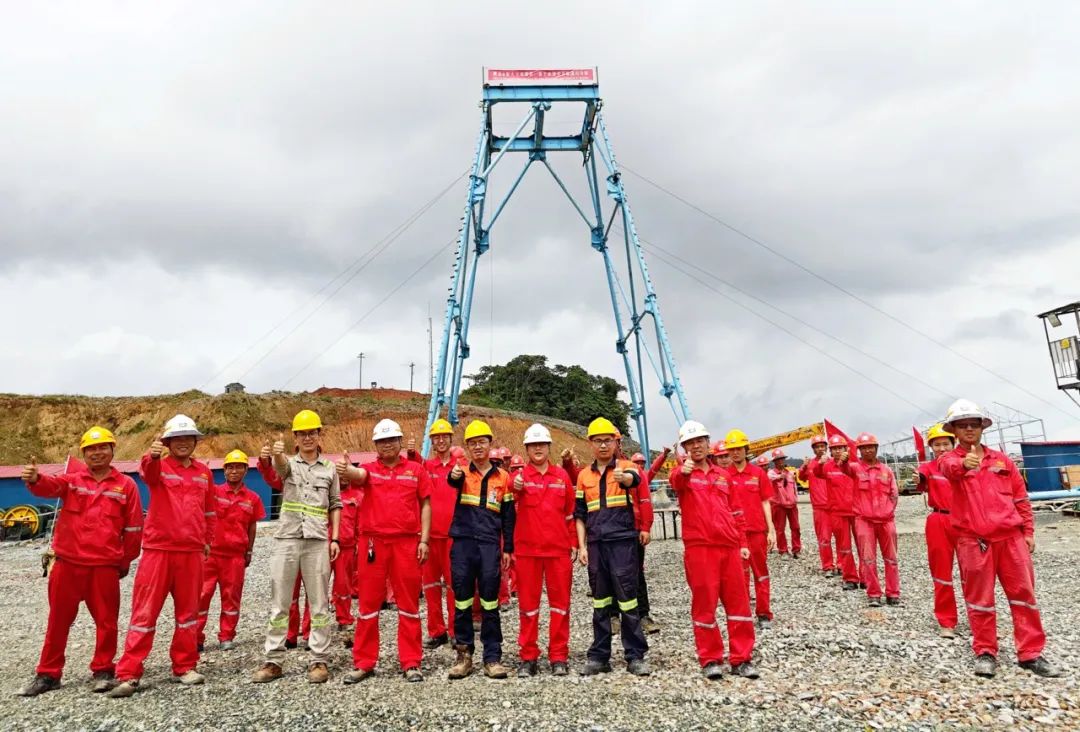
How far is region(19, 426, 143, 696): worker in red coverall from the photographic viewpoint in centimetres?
506

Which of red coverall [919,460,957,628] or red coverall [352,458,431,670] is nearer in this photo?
red coverall [352,458,431,670]

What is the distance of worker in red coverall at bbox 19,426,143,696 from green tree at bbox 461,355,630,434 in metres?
45.4

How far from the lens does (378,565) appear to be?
5.25m

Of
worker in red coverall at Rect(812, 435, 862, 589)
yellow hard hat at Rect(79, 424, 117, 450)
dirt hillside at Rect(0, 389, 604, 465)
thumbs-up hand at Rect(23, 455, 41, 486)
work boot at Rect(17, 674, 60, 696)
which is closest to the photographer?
thumbs-up hand at Rect(23, 455, 41, 486)

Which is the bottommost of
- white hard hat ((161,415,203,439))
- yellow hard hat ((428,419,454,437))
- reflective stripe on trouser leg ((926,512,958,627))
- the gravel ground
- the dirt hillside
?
the gravel ground

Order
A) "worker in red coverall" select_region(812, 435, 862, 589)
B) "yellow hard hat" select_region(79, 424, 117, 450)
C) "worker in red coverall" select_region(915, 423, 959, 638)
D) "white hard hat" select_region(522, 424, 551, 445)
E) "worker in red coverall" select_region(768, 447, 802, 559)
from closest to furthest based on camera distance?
"yellow hard hat" select_region(79, 424, 117, 450), "white hard hat" select_region(522, 424, 551, 445), "worker in red coverall" select_region(915, 423, 959, 638), "worker in red coverall" select_region(812, 435, 862, 589), "worker in red coverall" select_region(768, 447, 802, 559)

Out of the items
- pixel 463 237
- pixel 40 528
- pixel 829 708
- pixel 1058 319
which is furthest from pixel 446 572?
pixel 1058 319

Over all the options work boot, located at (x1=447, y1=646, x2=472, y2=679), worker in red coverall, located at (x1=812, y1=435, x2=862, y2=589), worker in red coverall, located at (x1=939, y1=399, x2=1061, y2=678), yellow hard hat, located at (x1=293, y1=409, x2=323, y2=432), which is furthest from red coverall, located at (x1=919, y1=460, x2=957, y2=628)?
yellow hard hat, located at (x1=293, y1=409, x2=323, y2=432)

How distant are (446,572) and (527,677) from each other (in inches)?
84.2

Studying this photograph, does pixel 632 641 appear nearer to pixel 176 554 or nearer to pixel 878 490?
pixel 176 554

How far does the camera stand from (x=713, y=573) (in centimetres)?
514

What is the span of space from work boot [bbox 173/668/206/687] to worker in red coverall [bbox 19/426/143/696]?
52cm

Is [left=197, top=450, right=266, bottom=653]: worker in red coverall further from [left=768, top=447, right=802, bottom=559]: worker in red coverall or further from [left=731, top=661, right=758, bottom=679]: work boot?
[left=768, top=447, right=802, bottom=559]: worker in red coverall

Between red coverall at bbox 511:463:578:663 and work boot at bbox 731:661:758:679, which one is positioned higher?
red coverall at bbox 511:463:578:663
